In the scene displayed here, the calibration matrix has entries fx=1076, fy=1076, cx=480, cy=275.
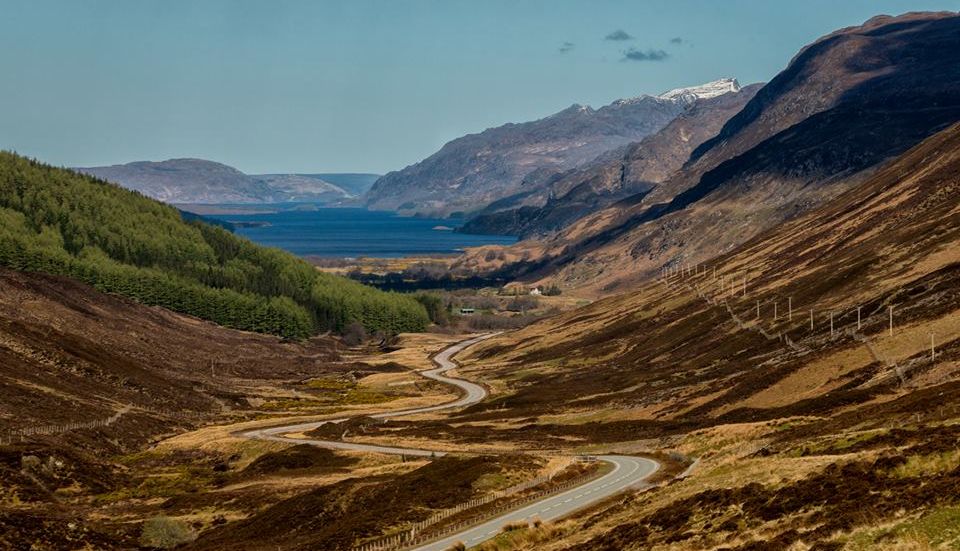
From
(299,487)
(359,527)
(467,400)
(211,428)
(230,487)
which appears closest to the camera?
(359,527)

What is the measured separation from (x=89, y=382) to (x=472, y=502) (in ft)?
321

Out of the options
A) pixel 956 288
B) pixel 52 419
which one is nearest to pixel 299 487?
pixel 52 419

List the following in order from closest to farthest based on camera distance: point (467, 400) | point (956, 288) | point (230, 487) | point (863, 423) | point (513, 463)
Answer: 1. point (863, 423)
2. point (513, 463)
3. point (230, 487)
4. point (956, 288)
5. point (467, 400)

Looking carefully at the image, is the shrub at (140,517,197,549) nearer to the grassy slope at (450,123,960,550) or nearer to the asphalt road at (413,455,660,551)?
the asphalt road at (413,455,660,551)

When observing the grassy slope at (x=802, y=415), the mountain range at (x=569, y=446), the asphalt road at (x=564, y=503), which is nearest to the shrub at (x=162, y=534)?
the mountain range at (x=569, y=446)

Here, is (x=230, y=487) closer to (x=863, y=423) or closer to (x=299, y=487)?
(x=299, y=487)

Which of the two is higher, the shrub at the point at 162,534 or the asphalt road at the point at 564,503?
the asphalt road at the point at 564,503

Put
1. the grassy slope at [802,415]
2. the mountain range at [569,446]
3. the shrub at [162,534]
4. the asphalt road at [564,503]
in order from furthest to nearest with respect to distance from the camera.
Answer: the shrub at [162,534] → the asphalt road at [564,503] → the mountain range at [569,446] → the grassy slope at [802,415]

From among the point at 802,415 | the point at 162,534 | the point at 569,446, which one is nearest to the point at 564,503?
the point at 162,534

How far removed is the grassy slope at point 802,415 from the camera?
145ft

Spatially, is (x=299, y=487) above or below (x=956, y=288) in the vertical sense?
below

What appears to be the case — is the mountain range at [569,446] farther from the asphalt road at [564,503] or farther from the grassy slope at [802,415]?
the asphalt road at [564,503]

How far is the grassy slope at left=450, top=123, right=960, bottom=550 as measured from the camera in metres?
44.1

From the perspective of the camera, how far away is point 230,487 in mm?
105000
